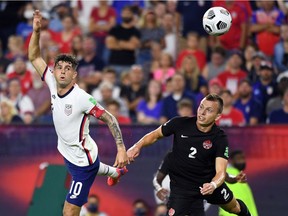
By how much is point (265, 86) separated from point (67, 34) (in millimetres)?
4591

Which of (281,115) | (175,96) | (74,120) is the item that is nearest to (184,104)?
(175,96)

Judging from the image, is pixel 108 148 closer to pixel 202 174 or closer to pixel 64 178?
pixel 64 178

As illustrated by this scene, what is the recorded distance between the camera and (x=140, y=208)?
14219mm

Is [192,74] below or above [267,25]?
below

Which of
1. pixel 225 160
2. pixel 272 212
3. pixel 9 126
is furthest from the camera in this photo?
pixel 9 126

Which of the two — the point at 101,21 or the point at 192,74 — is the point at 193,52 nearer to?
the point at 192,74

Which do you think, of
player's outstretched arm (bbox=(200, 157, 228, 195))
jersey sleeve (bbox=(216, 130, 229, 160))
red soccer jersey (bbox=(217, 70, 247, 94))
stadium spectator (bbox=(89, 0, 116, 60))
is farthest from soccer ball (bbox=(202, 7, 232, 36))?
stadium spectator (bbox=(89, 0, 116, 60))

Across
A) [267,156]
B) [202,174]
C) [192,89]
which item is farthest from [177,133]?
[192,89]

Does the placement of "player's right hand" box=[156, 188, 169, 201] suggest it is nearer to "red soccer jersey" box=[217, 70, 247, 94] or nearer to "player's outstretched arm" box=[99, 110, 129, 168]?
"player's outstretched arm" box=[99, 110, 129, 168]

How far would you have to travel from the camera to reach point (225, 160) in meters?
11.3

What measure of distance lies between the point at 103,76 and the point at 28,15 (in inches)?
118

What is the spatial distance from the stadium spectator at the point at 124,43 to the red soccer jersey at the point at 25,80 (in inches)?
60.9

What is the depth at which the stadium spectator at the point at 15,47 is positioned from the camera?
19.1 m

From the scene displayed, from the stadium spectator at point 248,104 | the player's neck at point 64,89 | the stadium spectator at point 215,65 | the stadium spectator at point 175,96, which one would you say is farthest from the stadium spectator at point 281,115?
the player's neck at point 64,89
